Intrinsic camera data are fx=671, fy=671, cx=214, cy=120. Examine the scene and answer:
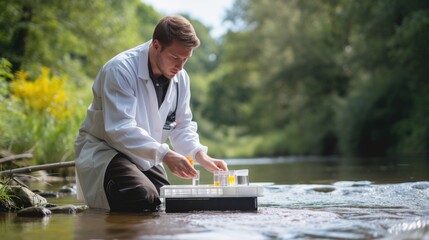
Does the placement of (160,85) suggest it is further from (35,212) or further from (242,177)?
(35,212)

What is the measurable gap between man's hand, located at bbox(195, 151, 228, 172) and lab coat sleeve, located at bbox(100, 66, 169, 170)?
0.46 metres

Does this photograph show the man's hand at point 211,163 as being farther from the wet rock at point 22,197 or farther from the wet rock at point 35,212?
the wet rock at point 22,197

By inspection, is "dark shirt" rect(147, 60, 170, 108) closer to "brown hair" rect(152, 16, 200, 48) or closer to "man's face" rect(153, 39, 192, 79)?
"man's face" rect(153, 39, 192, 79)

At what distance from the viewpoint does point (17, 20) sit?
2031 cm

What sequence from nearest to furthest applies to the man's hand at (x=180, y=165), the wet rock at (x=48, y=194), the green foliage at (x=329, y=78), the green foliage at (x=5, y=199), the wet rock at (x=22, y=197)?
1. the man's hand at (x=180, y=165)
2. the green foliage at (x=5, y=199)
3. the wet rock at (x=22, y=197)
4. the wet rock at (x=48, y=194)
5. the green foliage at (x=329, y=78)

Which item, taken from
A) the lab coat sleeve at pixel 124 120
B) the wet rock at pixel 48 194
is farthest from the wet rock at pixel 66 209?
the wet rock at pixel 48 194

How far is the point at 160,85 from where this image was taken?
545 cm

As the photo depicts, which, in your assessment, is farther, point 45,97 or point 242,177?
point 45,97

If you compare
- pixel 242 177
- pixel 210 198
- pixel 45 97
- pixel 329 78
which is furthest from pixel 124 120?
pixel 329 78

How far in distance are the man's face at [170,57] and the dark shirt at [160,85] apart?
9cm

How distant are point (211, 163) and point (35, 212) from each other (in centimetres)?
141

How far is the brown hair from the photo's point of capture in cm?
508

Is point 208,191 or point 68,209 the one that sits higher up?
point 208,191

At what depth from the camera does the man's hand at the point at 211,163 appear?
527cm
